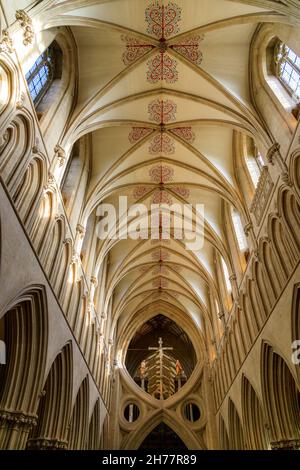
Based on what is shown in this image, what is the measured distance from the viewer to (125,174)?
1562cm

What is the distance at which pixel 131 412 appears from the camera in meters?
21.6

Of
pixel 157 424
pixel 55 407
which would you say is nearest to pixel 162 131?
pixel 55 407

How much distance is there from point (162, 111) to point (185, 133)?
145 cm

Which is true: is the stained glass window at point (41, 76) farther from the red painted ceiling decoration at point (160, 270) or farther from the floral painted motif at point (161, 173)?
the red painted ceiling decoration at point (160, 270)

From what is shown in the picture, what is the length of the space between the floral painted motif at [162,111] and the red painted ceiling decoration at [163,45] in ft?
3.04

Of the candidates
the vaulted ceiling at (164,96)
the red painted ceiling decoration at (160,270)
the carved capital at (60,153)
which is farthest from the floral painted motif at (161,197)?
the carved capital at (60,153)

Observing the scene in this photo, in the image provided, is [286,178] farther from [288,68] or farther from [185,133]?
[185,133]

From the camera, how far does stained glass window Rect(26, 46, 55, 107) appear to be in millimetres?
10469

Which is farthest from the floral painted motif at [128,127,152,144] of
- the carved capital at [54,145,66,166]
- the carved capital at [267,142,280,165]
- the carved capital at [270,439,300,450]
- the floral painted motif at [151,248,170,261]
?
the carved capital at [270,439,300,450]

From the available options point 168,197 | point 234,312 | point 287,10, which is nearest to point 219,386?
point 234,312

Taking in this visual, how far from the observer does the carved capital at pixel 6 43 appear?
7.63 meters
